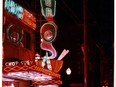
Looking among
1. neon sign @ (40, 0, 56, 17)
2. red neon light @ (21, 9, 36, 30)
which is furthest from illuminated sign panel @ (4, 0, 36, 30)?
neon sign @ (40, 0, 56, 17)

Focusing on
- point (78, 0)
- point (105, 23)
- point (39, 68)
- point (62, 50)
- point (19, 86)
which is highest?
point (78, 0)

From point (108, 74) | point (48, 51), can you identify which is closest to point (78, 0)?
point (48, 51)

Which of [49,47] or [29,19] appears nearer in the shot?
[49,47]

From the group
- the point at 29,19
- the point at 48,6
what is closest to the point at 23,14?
the point at 29,19

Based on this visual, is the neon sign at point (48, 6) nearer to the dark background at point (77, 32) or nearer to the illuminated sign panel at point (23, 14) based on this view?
the dark background at point (77, 32)

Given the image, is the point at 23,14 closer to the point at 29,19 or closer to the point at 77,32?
the point at 29,19

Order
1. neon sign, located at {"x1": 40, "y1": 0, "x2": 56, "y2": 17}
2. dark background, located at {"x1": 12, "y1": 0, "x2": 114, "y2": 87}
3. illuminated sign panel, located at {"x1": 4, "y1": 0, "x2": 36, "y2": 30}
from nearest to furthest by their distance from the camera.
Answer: dark background, located at {"x1": 12, "y1": 0, "x2": 114, "y2": 87} < neon sign, located at {"x1": 40, "y1": 0, "x2": 56, "y2": 17} < illuminated sign panel, located at {"x1": 4, "y1": 0, "x2": 36, "y2": 30}

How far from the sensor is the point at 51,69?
2.65 m

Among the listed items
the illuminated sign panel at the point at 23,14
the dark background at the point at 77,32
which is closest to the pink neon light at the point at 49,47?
the dark background at the point at 77,32

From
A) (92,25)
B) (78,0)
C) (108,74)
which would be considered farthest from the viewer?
(92,25)

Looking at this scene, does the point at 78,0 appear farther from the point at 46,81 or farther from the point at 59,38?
the point at 46,81

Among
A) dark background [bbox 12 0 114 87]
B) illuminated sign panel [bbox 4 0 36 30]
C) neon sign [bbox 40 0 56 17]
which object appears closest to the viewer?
dark background [bbox 12 0 114 87]

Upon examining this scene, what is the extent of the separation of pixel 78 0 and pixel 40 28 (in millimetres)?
448

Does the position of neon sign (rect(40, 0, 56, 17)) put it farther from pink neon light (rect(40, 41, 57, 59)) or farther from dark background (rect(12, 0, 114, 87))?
pink neon light (rect(40, 41, 57, 59))
